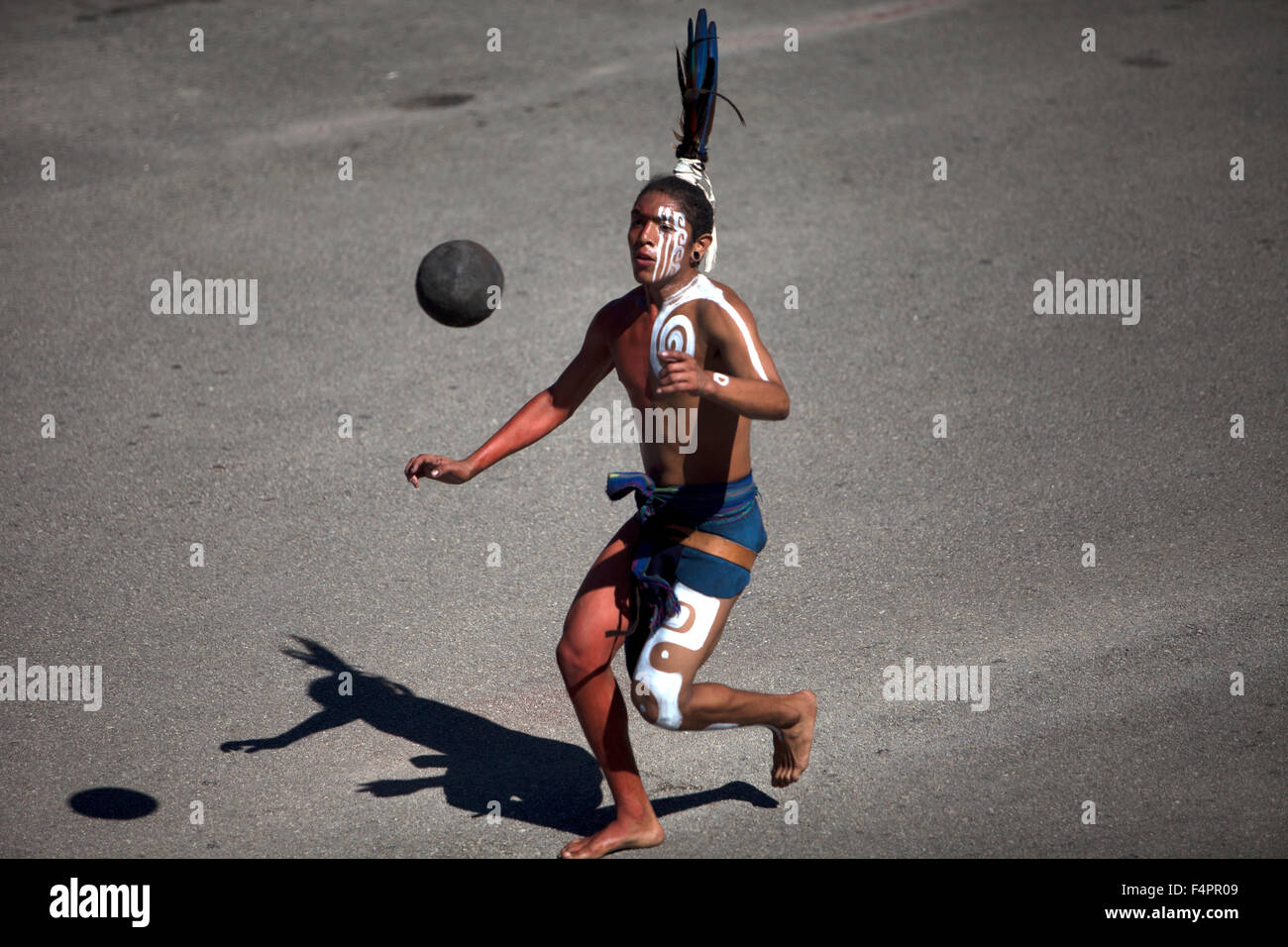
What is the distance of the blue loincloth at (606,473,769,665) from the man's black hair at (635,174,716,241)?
2.78 feet

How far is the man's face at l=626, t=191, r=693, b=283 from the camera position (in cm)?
430

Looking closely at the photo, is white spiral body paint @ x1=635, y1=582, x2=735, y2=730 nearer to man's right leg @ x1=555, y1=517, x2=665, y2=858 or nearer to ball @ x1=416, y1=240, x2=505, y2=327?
man's right leg @ x1=555, y1=517, x2=665, y2=858

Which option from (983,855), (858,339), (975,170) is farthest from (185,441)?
(975,170)

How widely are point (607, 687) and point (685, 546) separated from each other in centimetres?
54

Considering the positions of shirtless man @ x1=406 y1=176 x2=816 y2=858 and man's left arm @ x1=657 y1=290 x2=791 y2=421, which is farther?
shirtless man @ x1=406 y1=176 x2=816 y2=858

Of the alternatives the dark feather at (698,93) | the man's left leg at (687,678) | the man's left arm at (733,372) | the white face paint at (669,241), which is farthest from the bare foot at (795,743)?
the dark feather at (698,93)

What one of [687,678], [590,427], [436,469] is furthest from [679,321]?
[590,427]

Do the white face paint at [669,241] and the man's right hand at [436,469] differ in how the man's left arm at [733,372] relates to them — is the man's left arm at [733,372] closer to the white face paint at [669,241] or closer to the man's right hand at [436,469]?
the white face paint at [669,241]

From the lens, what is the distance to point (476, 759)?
5086 mm

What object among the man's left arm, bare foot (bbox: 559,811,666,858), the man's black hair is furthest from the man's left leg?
the man's black hair

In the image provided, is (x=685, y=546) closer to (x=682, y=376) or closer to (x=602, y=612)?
(x=602, y=612)

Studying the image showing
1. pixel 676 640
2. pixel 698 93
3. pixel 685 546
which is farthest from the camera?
pixel 698 93

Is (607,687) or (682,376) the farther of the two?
(607,687)

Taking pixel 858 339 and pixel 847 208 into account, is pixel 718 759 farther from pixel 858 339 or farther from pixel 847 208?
pixel 847 208
